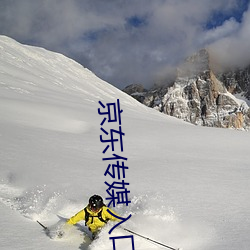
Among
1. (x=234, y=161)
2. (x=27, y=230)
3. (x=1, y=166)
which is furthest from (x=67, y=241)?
(x=234, y=161)

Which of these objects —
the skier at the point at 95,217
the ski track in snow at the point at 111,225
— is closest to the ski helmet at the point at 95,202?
the skier at the point at 95,217

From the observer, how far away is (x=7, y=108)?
57.8ft

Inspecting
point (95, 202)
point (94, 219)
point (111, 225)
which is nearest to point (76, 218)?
point (94, 219)

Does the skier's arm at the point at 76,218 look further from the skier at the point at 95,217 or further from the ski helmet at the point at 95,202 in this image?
the ski helmet at the point at 95,202

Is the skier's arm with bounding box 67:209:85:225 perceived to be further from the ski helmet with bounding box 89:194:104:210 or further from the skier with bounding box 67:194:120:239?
the ski helmet with bounding box 89:194:104:210

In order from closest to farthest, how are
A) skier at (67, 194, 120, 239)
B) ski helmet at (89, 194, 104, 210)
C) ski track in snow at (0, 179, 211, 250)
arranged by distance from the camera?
ski track in snow at (0, 179, 211, 250)
ski helmet at (89, 194, 104, 210)
skier at (67, 194, 120, 239)

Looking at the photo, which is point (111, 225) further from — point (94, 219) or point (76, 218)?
point (76, 218)

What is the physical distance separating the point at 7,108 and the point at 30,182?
10699mm

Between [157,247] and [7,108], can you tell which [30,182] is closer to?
[157,247]

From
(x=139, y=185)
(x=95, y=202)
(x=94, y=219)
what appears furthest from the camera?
(x=139, y=185)

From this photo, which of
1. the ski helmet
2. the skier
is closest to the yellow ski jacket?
the skier

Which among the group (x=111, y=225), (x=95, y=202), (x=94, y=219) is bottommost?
(x=111, y=225)

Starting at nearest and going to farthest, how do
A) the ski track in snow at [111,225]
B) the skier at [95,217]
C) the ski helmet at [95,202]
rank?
the ski track in snow at [111,225], the ski helmet at [95,202], the skier at [95,217]

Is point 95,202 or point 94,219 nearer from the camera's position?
point 95,202
